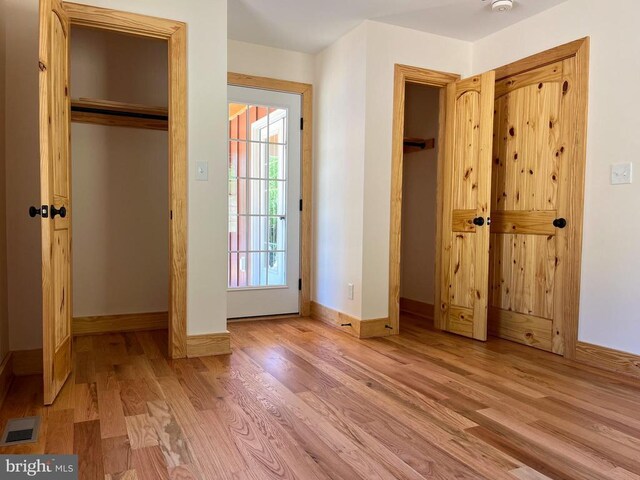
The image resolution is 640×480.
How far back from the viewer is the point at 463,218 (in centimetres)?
353

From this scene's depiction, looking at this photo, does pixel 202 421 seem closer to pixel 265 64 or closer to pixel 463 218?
pixel 463 218

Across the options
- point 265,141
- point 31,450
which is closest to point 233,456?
point 31,450

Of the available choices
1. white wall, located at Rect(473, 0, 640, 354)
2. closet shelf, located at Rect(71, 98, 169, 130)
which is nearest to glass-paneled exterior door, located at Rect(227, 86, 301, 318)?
closet shelf, located at Rect(71, 98, 169, 130)

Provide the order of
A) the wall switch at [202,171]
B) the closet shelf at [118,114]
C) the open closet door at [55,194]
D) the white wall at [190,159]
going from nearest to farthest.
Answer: the open closet door at [55,194], the white wall at [190,159], the wall switch at [202,171], the closet shelf at [118,114]

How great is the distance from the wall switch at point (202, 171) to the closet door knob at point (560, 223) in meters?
2.30

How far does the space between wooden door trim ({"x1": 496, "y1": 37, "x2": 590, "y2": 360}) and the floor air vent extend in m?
2.92

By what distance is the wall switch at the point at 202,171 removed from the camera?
9.46 feet

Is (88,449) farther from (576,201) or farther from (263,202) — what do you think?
(576,201)

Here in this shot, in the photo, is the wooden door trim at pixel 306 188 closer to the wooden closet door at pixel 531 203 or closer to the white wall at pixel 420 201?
the white wall at pixel 420 201

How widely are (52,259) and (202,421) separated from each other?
101cm

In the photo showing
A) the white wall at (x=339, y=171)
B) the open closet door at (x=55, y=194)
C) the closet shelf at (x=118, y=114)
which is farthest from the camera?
→ the white wall at (x=339, y=171)

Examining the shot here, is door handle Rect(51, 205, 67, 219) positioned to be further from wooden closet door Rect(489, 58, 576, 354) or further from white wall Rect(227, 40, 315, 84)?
wooden closet door Rect(489, 58, 576, 354)

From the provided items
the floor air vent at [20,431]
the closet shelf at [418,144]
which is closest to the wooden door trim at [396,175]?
the closet shelf at [418,144]

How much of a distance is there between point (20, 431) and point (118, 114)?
2.29 meters
